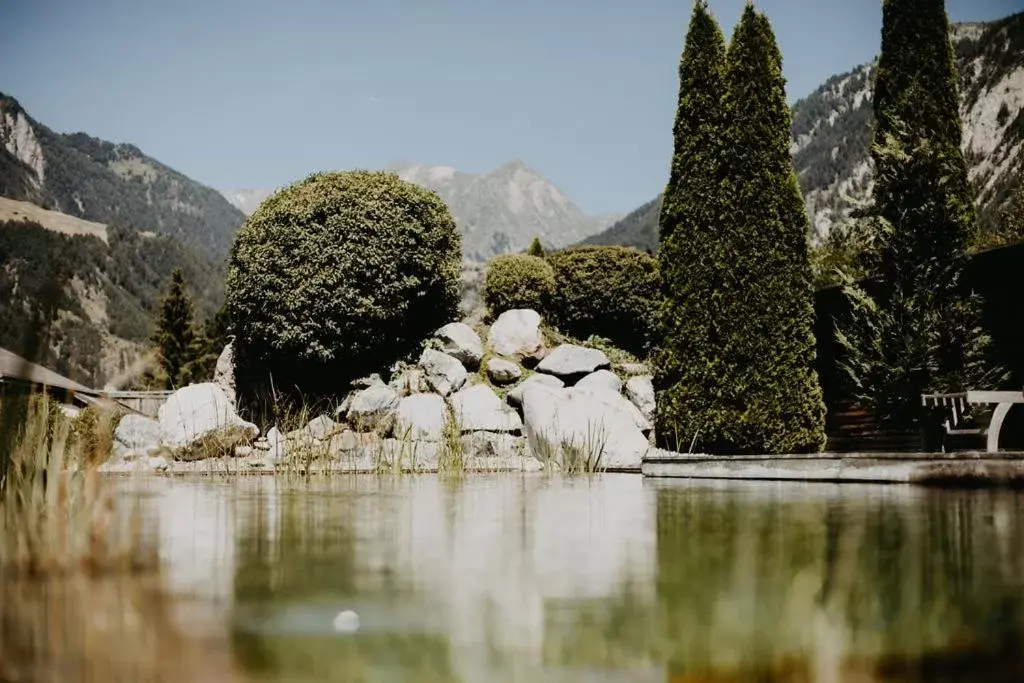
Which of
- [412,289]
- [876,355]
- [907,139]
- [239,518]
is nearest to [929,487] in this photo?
[876,355]

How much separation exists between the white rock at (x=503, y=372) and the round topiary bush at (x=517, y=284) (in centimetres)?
136

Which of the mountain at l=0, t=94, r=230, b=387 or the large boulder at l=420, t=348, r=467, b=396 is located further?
the large boulder at l=420, t=348, r=467, b=396

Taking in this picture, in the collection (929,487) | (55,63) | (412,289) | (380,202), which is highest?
(55,63)

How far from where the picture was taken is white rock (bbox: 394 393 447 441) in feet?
34.0

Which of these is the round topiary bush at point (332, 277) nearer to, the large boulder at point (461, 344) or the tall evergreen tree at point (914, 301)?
the large boulder at point (461, 344)

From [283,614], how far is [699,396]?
7881 millimetres

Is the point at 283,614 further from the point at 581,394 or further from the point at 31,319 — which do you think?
the point at 581,394

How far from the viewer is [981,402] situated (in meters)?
6.71

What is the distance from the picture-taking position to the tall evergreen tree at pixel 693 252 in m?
9.16

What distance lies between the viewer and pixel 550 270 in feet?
43.4

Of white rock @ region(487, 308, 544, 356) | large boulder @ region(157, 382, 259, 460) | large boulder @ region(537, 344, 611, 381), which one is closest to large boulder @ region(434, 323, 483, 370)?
white rock @ region(487, 308, 544, 356)

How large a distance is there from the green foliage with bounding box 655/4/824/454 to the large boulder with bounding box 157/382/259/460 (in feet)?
17.7

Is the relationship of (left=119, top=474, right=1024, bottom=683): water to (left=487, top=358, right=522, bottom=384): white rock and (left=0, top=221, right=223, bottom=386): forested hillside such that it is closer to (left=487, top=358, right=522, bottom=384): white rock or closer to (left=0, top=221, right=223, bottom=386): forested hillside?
(left=0, top=221, right=223, bottom=386): forested hillside

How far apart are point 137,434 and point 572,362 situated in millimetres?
6046
